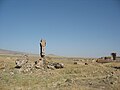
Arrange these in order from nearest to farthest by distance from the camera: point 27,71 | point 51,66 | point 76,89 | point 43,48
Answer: point 76,89 < point 27,71 < point 51,66 < point 43,48

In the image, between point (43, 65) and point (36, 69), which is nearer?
point (36, 69)

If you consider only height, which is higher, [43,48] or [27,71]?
[43,48]

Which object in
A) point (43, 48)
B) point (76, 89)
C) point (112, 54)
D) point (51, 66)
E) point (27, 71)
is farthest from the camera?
point (112, 54)

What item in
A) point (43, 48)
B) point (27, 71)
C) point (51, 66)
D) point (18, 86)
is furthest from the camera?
point (43, 48)

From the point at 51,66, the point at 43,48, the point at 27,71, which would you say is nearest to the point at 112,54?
the point at 43,48

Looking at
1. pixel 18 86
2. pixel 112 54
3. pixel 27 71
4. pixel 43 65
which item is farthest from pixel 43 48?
pixel 112 54

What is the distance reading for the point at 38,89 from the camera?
11867mm

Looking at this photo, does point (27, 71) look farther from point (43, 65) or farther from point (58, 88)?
point (58, 88)

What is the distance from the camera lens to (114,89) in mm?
11938

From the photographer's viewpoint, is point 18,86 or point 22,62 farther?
point 22,62

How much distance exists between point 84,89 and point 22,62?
13283mm

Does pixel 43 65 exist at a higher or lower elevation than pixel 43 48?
lower

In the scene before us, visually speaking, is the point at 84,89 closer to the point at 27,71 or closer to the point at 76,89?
the point at 76,89

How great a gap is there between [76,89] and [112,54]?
34.4 metres
